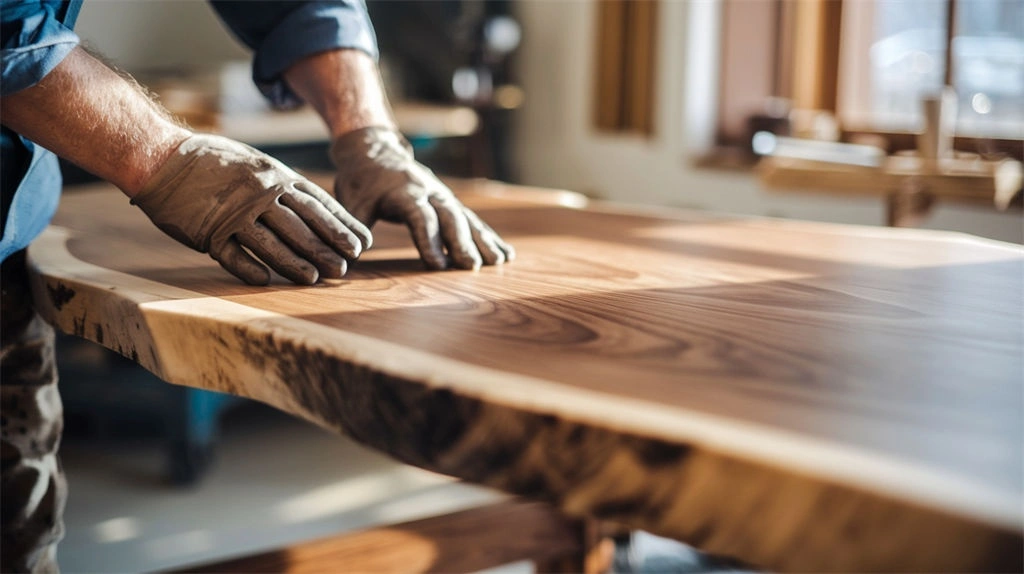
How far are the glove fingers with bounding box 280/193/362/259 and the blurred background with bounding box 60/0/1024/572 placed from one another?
4.38 feet

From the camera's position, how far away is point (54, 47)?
31.8 inches

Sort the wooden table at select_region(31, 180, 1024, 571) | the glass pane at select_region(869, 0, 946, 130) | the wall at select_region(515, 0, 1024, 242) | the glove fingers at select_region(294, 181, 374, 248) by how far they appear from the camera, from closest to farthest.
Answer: the wooden table at select_region(31, 180, 1024, 571) → the glove fingers at select_region(294, 181, 374, 248) → the glass pane at select_region(869, 0, 946, 130) → the wall at select_region(515, 0, 1024, 242)

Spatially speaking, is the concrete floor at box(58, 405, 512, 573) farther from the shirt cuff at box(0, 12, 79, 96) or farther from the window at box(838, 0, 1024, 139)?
the window at box(838, 0, 1024, 139)

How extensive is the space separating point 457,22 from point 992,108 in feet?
6.46

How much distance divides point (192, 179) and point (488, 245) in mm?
285

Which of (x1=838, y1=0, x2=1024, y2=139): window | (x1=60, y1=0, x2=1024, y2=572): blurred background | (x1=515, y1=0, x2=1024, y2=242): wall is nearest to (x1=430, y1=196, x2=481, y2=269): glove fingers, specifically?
(x1=60, y1=0, x2=1024, y2=572): blurred background

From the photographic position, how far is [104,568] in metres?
1.95

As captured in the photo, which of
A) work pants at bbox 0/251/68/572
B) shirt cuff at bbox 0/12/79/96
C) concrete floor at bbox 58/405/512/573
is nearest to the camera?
shirt cuff at bbox 0/12/79/96

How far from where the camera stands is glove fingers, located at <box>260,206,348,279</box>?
861mm

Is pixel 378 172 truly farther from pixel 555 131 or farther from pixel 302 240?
pixel 555 131

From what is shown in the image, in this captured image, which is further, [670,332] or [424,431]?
[670,332]

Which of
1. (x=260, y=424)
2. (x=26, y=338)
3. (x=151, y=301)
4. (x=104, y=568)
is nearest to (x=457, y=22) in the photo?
(x=260, y=424)

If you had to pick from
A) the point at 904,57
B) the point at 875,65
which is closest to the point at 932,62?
the point at 904,57

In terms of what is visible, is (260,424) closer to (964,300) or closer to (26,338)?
(26,338)
